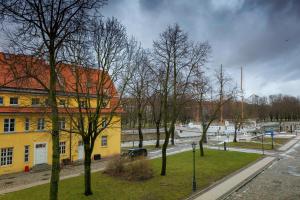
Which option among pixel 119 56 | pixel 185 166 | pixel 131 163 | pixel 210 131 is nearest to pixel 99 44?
pixel 119 56

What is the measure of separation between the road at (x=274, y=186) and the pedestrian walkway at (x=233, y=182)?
0.57m

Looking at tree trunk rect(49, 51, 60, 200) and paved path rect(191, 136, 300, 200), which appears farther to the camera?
paved path rect(191, 136, 300, 200)

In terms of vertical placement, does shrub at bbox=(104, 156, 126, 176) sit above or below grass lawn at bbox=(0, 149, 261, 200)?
above

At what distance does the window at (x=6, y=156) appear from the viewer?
25422 millimetres

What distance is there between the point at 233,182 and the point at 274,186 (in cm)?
295

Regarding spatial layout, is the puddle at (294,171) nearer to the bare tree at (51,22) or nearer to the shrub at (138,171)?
the shrub at (138,171)

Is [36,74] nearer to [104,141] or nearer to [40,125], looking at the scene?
[40,125]

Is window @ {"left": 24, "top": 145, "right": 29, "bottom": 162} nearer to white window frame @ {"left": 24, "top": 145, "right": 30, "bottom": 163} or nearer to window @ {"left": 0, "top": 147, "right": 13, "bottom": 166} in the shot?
white window frame @ {"left": 24, "top": 145, "right": 30, "bottom": 163}

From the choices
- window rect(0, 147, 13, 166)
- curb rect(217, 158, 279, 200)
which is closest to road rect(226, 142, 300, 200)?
curb rect(217, 158, 279, 200)

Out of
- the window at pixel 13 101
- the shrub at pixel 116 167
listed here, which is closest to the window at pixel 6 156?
the window at pixel 13 101

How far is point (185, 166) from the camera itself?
26406mm

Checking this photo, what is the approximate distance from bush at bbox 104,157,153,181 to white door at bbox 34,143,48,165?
9726 mm

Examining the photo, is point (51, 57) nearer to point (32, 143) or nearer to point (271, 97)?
point (32, 143)

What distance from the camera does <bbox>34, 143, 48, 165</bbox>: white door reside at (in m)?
28.2
